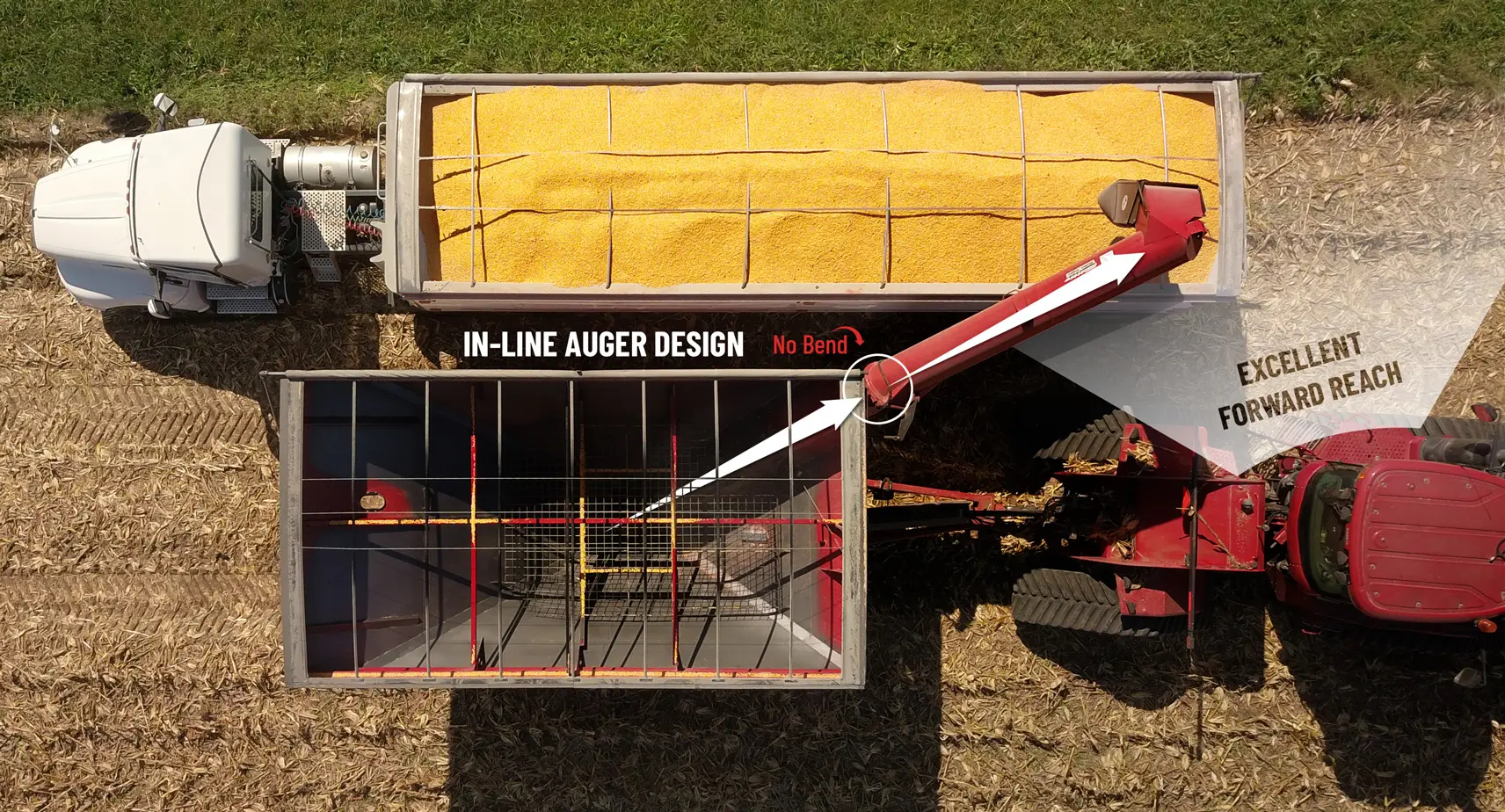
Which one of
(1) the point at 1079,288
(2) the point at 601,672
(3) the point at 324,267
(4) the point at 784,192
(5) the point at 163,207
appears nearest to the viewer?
(1) the point at 1079,288

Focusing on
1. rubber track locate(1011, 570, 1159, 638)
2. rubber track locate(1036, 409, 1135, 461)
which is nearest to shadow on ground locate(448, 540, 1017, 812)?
rubber track locate(1011, 570, 1159, 638)

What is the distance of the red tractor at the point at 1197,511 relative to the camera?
541 centimetres

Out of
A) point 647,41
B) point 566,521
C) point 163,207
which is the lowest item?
point 566,521

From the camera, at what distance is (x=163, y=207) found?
6.72 metres

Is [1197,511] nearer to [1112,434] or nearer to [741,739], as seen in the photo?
[1112,434]

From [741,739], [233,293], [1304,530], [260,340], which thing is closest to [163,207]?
[233,293]

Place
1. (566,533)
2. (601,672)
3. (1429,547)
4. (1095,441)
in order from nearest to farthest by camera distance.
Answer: (1429,547)
(601,672)
(566,533)
(1095,441)

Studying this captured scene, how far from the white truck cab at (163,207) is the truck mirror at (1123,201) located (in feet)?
21.1

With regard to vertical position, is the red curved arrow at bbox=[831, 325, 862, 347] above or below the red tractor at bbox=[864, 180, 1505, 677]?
above

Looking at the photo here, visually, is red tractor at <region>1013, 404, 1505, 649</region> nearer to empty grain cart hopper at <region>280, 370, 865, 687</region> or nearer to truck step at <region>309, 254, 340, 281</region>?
empty grain cart hopper at <region>280, 370, 865, 687</region>

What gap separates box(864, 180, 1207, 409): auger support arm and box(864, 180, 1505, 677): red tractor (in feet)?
0.04

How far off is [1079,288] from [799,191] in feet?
7.12

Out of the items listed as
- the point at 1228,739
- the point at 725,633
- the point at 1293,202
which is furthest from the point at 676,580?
the point at 1293,202

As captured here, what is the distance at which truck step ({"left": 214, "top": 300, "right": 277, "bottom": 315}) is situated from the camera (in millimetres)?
7562
